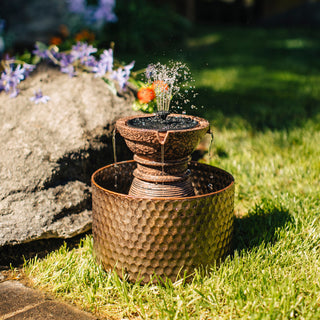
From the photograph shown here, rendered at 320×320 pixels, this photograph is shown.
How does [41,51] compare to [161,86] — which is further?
[41,51]

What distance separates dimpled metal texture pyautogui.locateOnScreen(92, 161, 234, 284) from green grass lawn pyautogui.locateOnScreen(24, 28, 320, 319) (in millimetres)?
68

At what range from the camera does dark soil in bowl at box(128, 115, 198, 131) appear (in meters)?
1.76

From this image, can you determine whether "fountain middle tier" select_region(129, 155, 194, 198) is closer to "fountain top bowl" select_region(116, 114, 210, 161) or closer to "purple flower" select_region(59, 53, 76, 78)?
"fountain top bowl" select_region(116, 114, 210, 161)

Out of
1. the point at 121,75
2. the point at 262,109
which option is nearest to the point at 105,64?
the point at 121,75

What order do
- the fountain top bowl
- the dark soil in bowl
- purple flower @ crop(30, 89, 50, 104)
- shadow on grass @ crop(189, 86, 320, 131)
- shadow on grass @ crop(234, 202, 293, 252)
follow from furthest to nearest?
shadow on grass @ crop(189, 86, 320, 131)
purple flower @ crop(30, 89, 50, 104)
shadow on grass @ crop(234, 202, 293, 252)
the dark soil in bowl
the fountain top bowl

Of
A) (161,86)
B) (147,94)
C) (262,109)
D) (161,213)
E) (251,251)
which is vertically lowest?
(251,251)

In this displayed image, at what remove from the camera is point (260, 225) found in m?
2.23

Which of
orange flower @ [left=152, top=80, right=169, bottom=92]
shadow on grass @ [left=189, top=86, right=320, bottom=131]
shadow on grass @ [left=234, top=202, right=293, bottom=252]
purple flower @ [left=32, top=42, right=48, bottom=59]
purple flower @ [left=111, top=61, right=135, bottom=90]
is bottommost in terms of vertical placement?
shadow on grass @ [left=234, top=202, right=293, bottom=252]

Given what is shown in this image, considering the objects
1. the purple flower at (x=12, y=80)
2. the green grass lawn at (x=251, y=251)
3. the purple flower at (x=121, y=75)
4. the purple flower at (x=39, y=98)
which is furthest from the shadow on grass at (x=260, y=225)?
the purple flower at (x=12, y=80)

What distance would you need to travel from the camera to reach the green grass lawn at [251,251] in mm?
1656

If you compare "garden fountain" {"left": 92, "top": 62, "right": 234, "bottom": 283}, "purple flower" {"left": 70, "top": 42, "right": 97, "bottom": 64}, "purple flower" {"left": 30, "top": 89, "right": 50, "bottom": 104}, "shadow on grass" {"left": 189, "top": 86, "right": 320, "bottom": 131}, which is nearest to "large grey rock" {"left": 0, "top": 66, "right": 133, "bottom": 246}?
"purple flower" {"left": 30, "top": 89, "right": 50, "bottom": 104}

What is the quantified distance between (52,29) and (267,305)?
7204 millimetres

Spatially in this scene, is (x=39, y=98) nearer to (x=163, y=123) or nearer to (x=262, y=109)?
(x=163, y=123)

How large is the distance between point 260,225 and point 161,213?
2.62ft
